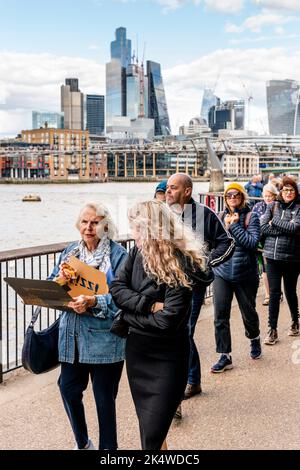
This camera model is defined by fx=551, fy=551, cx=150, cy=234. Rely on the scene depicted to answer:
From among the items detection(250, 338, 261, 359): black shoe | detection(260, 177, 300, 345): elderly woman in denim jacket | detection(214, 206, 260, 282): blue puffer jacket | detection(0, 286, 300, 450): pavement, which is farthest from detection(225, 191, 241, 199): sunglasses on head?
detection(0, 286, 300, 450): pavement

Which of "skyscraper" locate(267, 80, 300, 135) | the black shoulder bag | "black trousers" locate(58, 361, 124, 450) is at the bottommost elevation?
"black trousers" locate(58, 361, 124, 450)

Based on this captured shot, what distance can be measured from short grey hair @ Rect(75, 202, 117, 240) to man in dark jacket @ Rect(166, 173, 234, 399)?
2.74ft

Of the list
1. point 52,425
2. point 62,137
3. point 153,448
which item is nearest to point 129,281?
point 153,448

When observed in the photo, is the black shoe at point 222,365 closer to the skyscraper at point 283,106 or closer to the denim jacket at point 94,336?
the denim jacket at point 94,336

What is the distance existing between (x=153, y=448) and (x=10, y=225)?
42085 millimetres

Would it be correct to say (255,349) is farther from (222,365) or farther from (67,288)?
(67,288)

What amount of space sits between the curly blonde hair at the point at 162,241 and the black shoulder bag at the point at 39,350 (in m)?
0.92

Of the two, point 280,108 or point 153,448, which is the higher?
point 280,108

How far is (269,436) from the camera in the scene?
11.2 feet

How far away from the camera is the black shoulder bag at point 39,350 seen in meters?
3.07

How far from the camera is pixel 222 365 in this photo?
4.65 metres

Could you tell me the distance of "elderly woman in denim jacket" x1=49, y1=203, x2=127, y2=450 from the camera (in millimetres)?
2988

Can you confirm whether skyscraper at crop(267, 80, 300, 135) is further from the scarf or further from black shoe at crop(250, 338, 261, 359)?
the scarf
